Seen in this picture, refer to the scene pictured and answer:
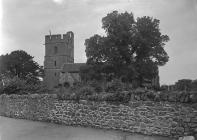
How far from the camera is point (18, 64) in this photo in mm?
59469

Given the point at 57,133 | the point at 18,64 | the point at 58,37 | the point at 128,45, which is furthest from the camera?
the point at 58,37

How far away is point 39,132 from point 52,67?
59138mm

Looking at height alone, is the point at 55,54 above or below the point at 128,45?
above

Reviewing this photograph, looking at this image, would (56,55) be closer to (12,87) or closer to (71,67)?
(71,67)

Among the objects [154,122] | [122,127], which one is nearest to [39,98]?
[122,127]

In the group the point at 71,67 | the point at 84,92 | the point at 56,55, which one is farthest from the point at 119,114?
the point at 56,55

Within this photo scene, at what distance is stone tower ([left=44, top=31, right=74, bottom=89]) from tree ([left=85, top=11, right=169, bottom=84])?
27772mm

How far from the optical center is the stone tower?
69.9 meters

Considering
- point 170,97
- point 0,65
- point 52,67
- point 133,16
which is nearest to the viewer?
point 170,97

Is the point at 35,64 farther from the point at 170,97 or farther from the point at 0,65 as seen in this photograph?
the point at 170,97

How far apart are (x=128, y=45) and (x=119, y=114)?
3066 cm

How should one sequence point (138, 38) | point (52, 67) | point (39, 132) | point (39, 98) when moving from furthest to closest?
1. point (52, 67)
2. point (138, 38)
3. point (39, 98)
4. point (39, 132)

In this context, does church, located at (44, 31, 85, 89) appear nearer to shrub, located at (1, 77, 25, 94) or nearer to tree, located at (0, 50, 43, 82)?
tree, located at (0, 50, 43, 82)

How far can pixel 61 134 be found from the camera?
11.5 m
